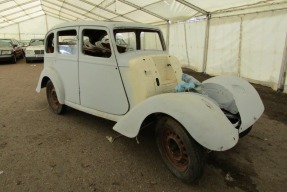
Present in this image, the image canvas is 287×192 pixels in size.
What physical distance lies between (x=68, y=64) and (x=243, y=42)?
249 inches

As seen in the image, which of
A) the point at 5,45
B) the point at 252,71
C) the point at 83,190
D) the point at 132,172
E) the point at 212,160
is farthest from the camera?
the point at 5,45

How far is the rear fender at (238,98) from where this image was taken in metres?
2.91

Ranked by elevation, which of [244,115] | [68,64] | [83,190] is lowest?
[83,190]

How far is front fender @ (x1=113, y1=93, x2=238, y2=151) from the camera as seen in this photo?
2.22m

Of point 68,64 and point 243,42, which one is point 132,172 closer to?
point 68,64

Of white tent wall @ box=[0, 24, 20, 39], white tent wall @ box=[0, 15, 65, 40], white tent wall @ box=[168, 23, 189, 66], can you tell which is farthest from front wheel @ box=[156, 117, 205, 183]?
white tent wall @ box=[0, 24, 20, 39]

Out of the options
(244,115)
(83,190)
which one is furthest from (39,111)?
(244,115)

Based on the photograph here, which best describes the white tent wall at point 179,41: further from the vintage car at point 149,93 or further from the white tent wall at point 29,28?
the white tent wall at point 29,28

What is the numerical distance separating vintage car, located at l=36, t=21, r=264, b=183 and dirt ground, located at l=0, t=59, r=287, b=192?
330 mm

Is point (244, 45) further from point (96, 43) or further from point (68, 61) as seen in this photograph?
point (68, 61)

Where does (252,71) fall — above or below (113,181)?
above

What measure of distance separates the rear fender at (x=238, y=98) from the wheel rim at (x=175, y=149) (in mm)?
812

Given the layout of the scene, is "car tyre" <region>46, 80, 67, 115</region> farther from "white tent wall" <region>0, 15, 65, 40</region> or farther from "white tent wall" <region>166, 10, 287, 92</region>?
"white tent wall" <region>0, 15, 65, 40</region>

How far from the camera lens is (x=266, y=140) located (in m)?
3.66
